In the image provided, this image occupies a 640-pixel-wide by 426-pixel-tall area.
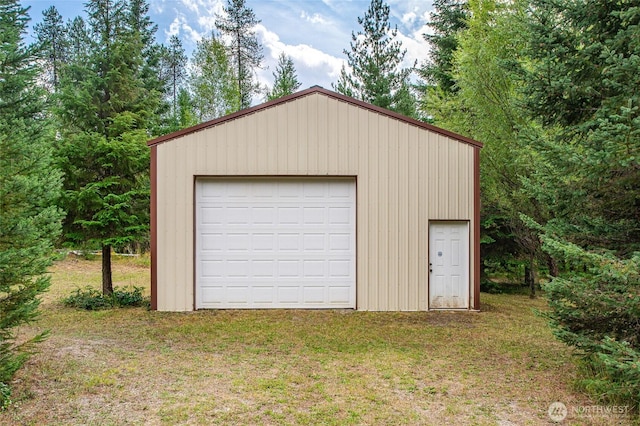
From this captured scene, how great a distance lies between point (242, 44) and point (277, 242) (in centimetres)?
1475

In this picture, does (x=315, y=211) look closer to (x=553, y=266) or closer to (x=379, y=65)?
(x=553, y=266)

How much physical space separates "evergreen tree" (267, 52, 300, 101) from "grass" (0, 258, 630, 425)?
45.3ft

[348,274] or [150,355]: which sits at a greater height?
[348,274]

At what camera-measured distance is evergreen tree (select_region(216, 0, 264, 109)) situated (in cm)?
1930

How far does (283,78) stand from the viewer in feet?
62.0

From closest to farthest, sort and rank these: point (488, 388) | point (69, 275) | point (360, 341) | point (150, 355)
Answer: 1. point (488, 388)
2. point (150, 355)
3. point (360, 341)
4. point (69, 275)

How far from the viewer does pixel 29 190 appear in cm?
369

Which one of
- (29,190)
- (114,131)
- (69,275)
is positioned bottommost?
(69,275)

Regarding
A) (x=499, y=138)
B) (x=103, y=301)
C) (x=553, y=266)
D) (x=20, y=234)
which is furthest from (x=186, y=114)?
(x=553, y=266)

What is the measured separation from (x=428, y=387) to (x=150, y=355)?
11.2ft

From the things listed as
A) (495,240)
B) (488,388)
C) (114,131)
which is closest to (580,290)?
(488,388)

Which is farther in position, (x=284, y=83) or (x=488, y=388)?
(x=284, y=83)

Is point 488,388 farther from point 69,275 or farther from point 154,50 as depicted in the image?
point 154,50

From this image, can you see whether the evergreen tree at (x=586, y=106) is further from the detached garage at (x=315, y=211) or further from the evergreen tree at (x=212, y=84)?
the evergreen tree at (x=212, y=84)
